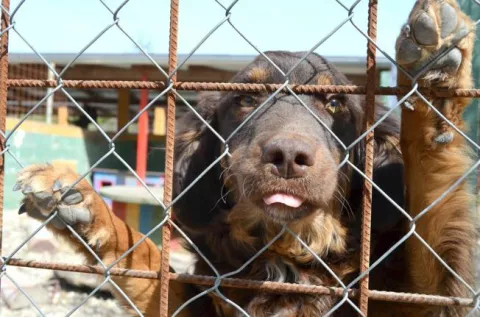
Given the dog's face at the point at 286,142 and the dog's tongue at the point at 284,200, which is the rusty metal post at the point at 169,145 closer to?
the dog's face at the point at 286,142

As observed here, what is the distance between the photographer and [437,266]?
7.55 feet

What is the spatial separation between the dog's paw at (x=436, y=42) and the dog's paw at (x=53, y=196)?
1.62 meters

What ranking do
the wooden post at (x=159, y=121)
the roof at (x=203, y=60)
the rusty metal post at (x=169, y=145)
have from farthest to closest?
the wooden post at (x=159, y=121)
the roof at (x=203, y=60)
the rusty metal post at (x=169, y=145)

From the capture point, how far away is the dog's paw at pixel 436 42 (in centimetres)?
176

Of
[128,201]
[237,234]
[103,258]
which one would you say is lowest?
[128,201]

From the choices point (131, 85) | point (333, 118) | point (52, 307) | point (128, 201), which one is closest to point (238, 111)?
point (333, 118)

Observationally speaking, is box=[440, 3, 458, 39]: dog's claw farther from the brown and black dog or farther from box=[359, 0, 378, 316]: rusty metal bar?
box=[359, 0, 378, 316]: rusty metal bar

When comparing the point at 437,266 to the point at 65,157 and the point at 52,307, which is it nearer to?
the point at 52,307

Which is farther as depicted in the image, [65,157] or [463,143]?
[65,157]

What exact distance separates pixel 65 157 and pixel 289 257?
13.4 meters

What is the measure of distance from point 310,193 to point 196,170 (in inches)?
45.7

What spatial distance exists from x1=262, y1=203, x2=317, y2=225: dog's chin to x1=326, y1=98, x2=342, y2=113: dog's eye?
761 mm

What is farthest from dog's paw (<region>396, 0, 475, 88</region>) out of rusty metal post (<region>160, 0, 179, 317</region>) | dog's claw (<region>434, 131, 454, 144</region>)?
rusty metal post (<region>160, 0, 179, 317</region>)

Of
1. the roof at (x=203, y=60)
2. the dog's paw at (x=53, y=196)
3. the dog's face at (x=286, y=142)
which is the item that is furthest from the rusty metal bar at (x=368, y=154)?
the roof at (x=203, y=60)
